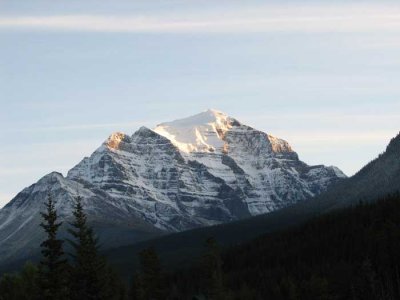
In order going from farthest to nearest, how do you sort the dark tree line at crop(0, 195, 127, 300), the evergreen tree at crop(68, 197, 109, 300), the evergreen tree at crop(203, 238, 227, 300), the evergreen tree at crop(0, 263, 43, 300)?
the evergreen tree at crop(0, 263, 43, 300), the evergreen tree at crop(203, 238, 227, 300), the evergreen tree at crop(68, 197, 109, 300), the dark tree line at crop(0, 195, 127, 300)

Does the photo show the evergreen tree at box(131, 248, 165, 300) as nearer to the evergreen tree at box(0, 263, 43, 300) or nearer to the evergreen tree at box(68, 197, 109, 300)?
the evergreen tree at box(68, 197, 109, 300)

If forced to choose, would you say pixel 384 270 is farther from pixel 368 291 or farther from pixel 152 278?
→ pixel 152 278

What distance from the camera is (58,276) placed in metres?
74.1

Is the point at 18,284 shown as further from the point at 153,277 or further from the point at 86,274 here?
the point at 86,274

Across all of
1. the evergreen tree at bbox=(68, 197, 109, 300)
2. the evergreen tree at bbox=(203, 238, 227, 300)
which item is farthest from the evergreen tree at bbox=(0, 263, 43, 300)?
the evergreen tree at bbox=(68, 197, 109, 300)

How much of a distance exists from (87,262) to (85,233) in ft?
8.77

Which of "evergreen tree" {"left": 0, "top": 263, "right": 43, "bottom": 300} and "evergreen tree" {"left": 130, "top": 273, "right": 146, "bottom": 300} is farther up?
"evergreen tree" {"left": 0, "top": 263, "right": 43, "bottom": 300}

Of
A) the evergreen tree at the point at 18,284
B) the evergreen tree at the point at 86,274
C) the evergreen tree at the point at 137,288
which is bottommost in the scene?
the evergreen tree at the point at 86,274

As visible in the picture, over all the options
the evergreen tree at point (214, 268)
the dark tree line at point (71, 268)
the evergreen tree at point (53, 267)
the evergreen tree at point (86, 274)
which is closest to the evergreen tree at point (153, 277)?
the evergreen tree at point (214, 268)

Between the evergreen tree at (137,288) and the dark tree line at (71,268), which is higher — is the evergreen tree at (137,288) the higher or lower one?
the higher one

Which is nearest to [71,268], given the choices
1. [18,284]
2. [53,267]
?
[53,267]

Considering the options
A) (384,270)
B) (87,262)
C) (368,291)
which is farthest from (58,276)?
(384,270)

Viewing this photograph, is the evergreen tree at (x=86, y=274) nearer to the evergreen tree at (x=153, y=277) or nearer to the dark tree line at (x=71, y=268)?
the dark tree line at (x=71, y=268)

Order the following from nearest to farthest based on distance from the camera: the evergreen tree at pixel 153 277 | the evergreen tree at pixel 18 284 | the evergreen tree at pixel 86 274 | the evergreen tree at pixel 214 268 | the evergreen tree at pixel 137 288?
the evergreen tree at pixel 86 274, the evergreen tree at pixel 214 268, the evergreen tree at pixel 153 277, the evergreen tree at pixel 137 288, the evergreen tree at pixel 18 284
